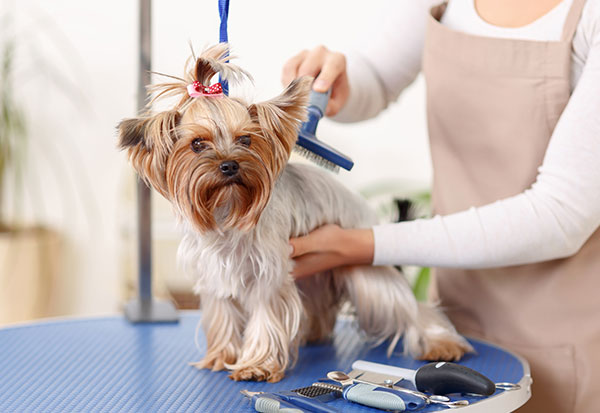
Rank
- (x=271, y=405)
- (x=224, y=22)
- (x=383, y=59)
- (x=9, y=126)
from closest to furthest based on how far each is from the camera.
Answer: (x=271, y=405)
(x=224, y=22)
(x=383, y=59)
(x=9, y=126)

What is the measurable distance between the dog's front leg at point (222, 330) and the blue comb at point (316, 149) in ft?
0.86

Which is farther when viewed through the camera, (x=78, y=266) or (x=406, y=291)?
(x=78, y=266)

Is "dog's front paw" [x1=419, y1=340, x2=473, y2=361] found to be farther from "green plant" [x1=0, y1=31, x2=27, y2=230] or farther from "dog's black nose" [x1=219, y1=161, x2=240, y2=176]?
"green plant" [x1=0, y1=31, x2=27, y2=230]

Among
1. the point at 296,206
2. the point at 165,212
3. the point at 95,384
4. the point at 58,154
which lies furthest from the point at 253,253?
the point at 58,154

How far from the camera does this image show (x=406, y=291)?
1237mm

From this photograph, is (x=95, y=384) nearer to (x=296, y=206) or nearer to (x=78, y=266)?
(x=296, y=206)

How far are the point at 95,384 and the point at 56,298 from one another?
2.28m

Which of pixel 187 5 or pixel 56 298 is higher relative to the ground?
pixel 187 5

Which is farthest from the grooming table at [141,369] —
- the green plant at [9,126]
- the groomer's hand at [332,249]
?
the green plant at [9,126]

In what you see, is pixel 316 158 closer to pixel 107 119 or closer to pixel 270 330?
pixel 270 330

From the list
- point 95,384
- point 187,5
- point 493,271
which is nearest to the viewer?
point 95,384

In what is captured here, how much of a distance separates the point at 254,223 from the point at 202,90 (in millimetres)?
195

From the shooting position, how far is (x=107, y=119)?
10.5 ft

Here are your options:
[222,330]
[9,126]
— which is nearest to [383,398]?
[222,330]
